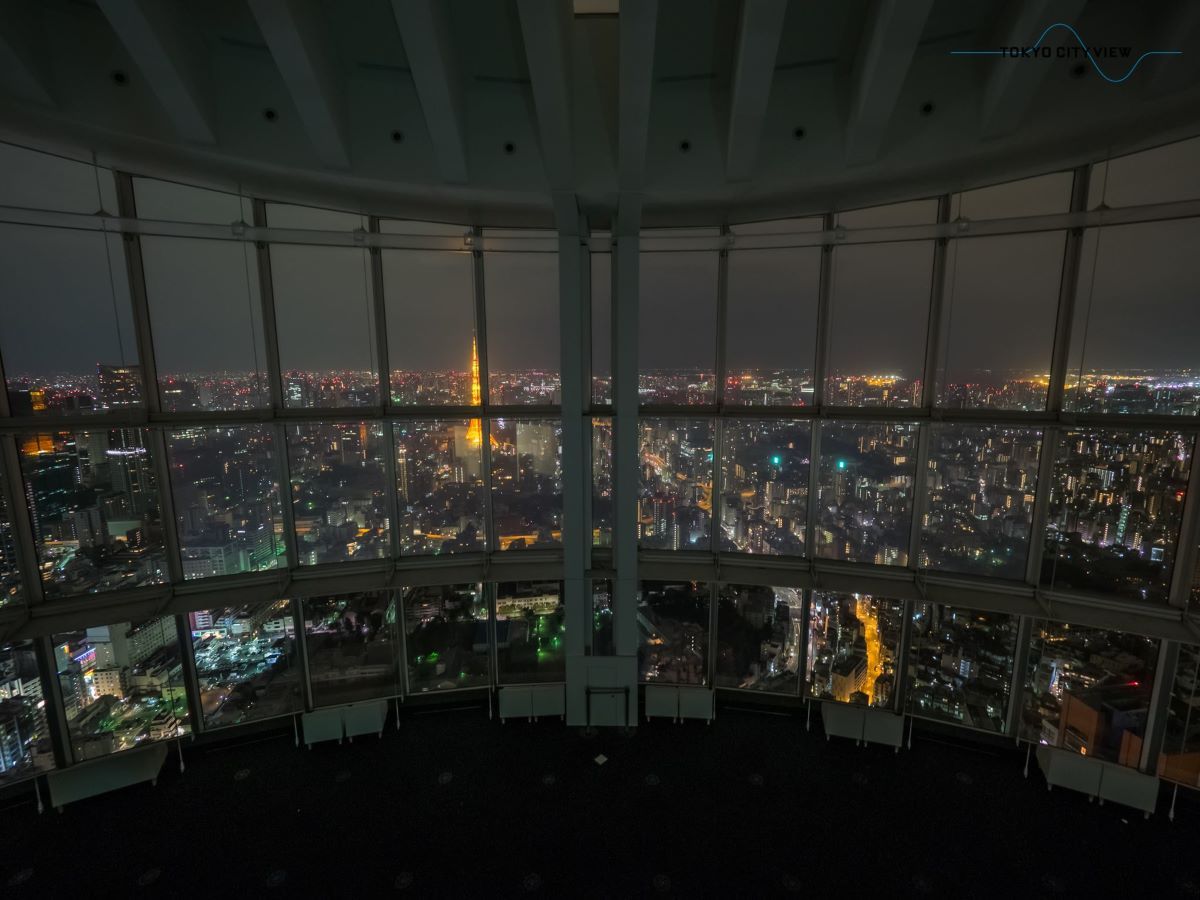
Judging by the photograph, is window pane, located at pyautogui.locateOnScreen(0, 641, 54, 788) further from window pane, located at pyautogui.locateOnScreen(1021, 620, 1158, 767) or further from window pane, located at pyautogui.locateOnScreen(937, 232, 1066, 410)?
window pane, located at pyautogui.locateOnScreen(1021, 620, 1158, 767)

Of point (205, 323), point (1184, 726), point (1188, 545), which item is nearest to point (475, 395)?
point (205, 323)

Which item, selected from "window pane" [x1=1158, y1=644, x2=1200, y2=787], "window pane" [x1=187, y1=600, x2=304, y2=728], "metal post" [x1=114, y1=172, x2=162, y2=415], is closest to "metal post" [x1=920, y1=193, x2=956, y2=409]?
"window pane" [x1=1158, y1=644, x2=1200, y2=787]

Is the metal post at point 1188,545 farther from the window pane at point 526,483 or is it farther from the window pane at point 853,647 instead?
the window pane at point 526,483

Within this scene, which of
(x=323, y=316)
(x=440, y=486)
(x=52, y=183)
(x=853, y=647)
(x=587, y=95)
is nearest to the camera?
(x=587, y=95)

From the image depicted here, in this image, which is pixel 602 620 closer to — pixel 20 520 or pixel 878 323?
pixel 878 323

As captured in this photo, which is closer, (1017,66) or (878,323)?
(1017,66)

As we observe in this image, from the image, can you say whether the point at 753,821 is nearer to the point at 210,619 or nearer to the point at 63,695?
the point at 210,619

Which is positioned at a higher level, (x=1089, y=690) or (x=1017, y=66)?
(x=1017, y=66)
